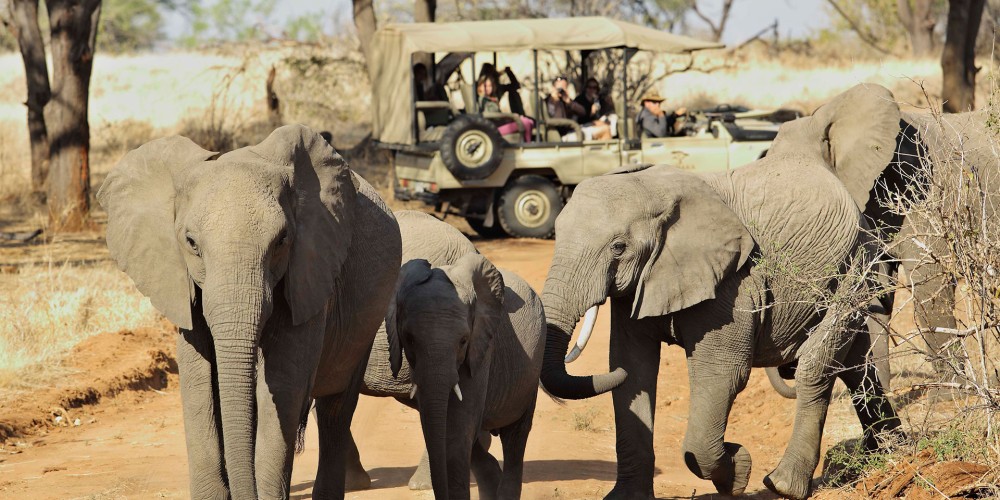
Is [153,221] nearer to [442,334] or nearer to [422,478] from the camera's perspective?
[442,334]

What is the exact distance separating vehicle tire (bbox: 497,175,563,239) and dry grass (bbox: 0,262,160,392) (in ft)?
18.8

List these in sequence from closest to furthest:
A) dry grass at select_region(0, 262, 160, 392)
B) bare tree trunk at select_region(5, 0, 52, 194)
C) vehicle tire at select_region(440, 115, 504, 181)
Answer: dry grass at select_region(0, 262, 160, 392) < vehicle tire at select_region(440, 115, 504, 181) < bare tree trunk at select_region(5, 0, 52, 194)

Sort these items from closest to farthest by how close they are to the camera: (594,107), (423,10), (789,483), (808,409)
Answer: (789,483) < (808,409) < (594,107) < (423,10)

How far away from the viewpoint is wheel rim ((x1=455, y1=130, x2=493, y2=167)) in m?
16.7

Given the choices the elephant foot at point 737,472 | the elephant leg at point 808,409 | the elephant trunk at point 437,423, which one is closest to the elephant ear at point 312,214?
the elephant trunk at point 437,423

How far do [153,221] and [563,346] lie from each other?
224cm

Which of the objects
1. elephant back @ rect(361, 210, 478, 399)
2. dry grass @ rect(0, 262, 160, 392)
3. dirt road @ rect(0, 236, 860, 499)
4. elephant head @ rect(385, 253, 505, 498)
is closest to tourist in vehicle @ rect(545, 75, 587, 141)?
dry grass @ rect(0, 262, 160, 392)

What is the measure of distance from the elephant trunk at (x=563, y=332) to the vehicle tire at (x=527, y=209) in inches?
434

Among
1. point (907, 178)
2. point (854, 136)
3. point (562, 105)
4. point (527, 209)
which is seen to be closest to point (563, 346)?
point (854, 136)

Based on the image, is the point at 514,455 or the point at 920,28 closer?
the point at 514,455

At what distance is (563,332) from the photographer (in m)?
6.50

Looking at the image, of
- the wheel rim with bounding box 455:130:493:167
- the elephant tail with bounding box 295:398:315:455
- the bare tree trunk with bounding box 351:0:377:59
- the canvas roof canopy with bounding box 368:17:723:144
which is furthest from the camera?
the bare tree trunk with bounding box 351:0:377:59

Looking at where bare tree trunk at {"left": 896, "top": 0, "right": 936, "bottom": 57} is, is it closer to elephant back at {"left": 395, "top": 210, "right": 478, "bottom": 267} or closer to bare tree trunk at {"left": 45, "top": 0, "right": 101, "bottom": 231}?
bare tree trunk at {"left": 45, "top": 0, "right": 101, "bottom": 231}

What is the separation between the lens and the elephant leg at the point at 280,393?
526cm
